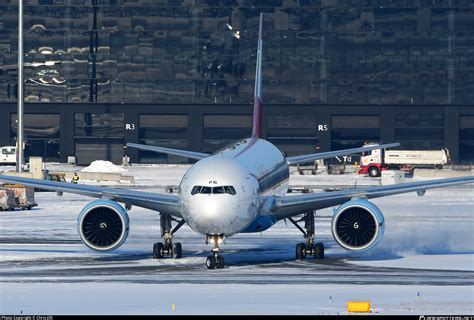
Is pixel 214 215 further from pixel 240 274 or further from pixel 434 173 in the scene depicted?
pixel 434 173

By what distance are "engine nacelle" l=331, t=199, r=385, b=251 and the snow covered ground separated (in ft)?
2.63

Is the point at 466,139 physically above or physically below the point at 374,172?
above

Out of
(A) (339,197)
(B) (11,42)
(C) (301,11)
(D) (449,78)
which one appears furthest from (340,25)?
(A) (339,197)

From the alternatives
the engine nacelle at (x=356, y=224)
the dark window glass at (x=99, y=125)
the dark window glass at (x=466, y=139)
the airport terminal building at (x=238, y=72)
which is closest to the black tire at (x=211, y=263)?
the engine nacelle at (x=356, y=224)

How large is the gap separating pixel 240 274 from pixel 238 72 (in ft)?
279

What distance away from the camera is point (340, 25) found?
11894 centimetres

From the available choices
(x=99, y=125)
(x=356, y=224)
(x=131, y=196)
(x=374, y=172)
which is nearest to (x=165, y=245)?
(x=131, y=196)

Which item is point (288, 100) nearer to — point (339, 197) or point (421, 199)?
point (421, 199)

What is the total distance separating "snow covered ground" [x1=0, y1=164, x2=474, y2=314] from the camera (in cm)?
2898

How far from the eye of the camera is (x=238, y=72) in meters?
120

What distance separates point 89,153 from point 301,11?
80.5ft

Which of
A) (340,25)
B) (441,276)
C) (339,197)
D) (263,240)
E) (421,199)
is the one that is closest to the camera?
(441,276)

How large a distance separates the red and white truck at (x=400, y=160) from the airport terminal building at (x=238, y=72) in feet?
27.5

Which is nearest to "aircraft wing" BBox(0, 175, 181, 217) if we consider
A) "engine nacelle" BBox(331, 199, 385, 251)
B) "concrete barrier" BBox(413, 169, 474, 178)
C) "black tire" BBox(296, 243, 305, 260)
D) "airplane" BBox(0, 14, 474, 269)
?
"airplane" BBox(0, 14, 474, 269)
